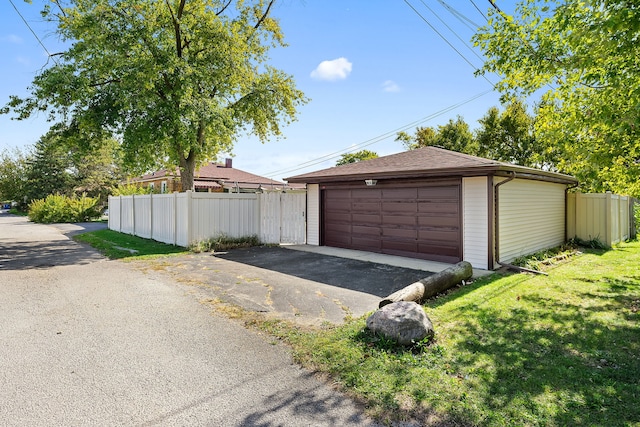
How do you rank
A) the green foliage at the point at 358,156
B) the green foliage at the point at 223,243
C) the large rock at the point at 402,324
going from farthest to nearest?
the green foliage at the point at 358,156
the green foliage at the point at 223,243
the large rock at the point at 402,324

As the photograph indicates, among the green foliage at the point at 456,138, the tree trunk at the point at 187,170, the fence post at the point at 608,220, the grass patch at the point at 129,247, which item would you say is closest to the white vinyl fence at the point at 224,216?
the grass patch at the point at 129,247

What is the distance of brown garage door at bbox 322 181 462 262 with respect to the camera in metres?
8.91

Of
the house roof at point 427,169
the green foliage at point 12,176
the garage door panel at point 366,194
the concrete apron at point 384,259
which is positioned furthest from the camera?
the green foliage at point 12,176

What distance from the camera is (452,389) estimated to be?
305 cm

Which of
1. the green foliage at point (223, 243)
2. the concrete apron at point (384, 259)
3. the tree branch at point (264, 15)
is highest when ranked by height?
the tree branch at point (264, 15)

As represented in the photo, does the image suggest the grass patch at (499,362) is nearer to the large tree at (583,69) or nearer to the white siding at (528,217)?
the large tree at (583,69)

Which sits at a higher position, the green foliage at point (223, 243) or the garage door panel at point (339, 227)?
the garage door panel at point (339, 227)

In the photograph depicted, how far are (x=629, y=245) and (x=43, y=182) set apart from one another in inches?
1745

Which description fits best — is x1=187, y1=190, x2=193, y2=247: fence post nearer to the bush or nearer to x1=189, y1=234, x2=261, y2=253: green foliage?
x1=189, y1=234, x2=261, y2=253: green foliage

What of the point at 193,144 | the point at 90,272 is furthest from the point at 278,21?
the point at 90,272

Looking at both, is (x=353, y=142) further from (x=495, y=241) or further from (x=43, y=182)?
(x=43, y=182)

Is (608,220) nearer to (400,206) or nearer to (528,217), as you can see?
(528,217)

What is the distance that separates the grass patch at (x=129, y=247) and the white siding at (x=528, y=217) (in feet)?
29.6

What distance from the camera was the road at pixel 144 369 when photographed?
106 inches
